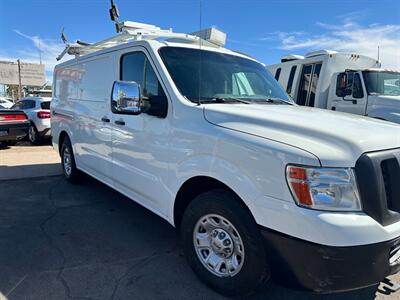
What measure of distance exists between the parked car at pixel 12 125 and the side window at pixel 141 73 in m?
7.18

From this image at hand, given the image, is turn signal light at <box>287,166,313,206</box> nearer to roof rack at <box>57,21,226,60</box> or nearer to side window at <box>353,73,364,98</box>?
roof rack at <box>57,21,226,60</box>

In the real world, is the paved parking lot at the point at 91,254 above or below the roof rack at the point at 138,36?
below

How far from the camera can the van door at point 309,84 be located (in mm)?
9742

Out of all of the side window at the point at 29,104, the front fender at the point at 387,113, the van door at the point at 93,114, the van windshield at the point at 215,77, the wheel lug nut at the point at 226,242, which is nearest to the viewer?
the wheel lug nut at the point at 226,242

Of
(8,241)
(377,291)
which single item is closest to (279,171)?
(377,291)

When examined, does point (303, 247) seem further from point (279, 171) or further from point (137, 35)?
point (137, 35)

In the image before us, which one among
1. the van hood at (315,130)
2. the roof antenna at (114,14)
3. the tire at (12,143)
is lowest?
the tire at (12,143)

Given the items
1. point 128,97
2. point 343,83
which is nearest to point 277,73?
point 343,83

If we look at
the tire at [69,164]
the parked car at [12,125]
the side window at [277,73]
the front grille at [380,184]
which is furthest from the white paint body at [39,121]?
the front grille at [380,184]

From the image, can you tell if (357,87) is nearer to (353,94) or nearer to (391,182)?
(353,94)

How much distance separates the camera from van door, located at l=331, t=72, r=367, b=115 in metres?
8.84

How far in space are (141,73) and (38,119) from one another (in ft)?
27.9

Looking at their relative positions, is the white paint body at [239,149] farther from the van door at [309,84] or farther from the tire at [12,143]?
the tire at [12,143]

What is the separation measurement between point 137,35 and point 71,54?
2222 mm
